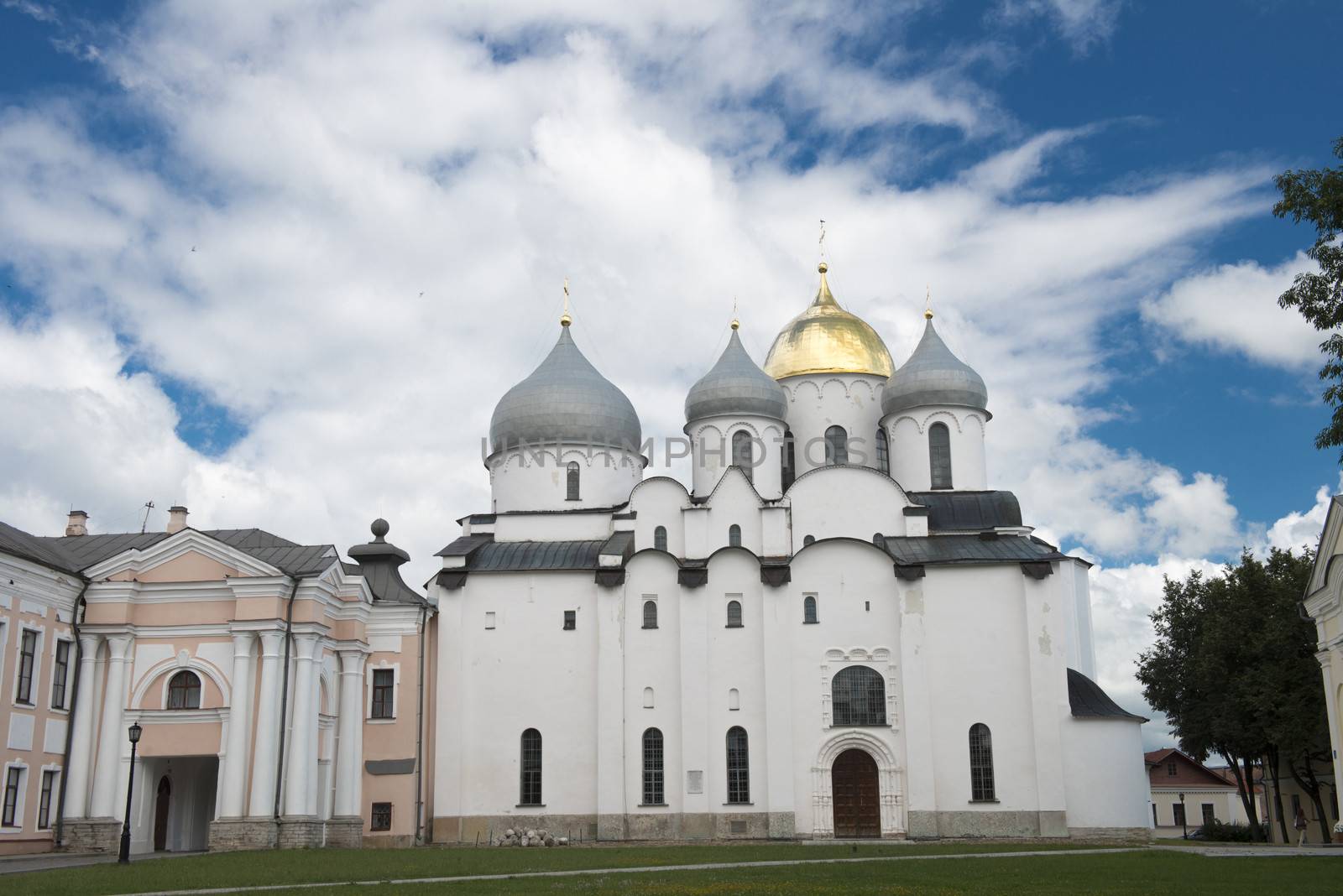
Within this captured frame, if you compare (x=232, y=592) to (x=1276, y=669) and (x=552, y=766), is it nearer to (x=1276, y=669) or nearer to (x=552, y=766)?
(x=552, y=766)

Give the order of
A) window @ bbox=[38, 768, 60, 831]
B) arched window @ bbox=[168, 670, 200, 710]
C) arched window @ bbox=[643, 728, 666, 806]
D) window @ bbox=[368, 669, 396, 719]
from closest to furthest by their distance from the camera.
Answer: window @ bbox=[38, 768, 60, 831]
arched window @ bbox=[168, 670, 200, 710]
arched window @ bbox=[643, 728, 666, 806]
window @ bbox=[368, 669, 396, 719]

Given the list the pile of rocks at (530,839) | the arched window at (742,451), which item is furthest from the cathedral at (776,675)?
the arched window at (742,451)

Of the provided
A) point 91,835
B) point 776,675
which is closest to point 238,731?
point 91,835

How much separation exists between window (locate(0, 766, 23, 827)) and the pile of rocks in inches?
451

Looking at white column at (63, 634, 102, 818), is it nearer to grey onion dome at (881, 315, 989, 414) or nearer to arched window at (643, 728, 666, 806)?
arched window at (643, 728, 666, 806)

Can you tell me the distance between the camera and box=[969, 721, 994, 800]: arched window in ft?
109

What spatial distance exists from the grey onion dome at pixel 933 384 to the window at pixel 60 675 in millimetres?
23972

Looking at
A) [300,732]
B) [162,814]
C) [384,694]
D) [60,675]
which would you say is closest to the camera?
[60,675]

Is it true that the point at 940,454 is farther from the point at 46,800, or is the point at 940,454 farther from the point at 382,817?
the point at 46,800

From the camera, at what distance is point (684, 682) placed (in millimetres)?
34438

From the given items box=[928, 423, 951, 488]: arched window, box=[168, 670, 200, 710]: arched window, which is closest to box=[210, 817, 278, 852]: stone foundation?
box=[168, 670, 200, 710]: arched window

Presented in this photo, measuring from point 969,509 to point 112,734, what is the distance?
927 inches

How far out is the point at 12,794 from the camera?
90.4 feet

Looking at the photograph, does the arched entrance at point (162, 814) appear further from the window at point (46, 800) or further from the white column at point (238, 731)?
the white column at point (238, 731)
